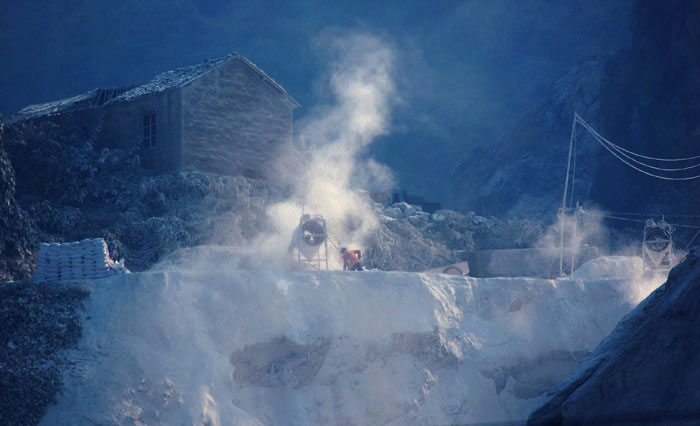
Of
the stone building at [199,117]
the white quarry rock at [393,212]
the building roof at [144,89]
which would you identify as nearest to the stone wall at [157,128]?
the stone building at [199,117]

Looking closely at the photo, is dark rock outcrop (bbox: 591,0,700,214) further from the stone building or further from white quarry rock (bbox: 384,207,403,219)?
the stone building

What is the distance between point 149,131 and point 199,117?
260 cm

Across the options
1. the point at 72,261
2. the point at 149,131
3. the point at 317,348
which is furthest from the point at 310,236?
the point at 149,131

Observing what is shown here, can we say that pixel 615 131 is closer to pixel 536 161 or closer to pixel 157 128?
pixel 536 161

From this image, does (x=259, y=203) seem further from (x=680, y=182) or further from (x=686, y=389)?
(x=680, y=182)

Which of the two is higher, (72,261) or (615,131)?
(615,131)

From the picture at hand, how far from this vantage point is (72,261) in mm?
14820

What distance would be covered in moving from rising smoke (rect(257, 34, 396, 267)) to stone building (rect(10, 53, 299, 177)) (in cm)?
196

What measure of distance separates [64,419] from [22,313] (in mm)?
2340

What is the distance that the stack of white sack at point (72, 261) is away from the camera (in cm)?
1478

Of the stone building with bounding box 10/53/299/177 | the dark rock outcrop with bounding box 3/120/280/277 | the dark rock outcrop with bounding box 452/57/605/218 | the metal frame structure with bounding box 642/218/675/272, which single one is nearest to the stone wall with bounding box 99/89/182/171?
the stone building with bounding box 10/53/299/177

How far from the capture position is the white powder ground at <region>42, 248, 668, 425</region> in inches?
508

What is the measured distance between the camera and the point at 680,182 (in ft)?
131

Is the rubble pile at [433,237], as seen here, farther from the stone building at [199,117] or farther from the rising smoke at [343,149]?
the stone building at [199,117]
